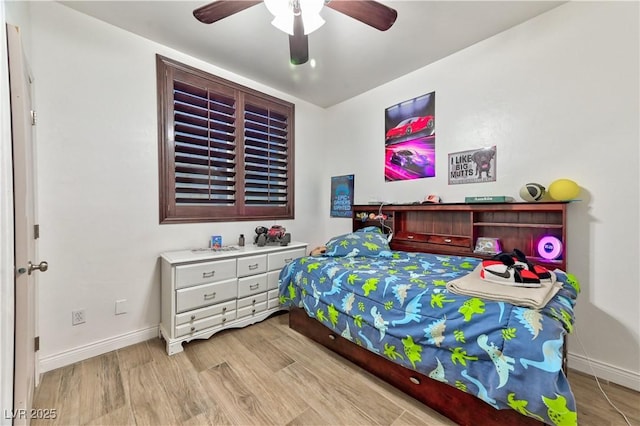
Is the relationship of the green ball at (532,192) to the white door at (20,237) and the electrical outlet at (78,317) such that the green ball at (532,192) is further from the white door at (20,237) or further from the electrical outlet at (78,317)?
the electrical outlet at (78,317)

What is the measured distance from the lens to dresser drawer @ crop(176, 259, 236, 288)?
7.04 feet

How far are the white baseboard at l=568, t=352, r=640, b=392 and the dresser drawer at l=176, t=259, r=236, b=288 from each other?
2873 millimetres

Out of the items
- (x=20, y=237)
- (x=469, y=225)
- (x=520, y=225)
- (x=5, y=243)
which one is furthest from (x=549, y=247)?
(x=20, y=237)

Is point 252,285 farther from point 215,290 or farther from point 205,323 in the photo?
point 205,323

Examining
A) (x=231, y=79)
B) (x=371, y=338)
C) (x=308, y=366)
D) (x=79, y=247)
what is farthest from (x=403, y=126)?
(x=79, y=247)

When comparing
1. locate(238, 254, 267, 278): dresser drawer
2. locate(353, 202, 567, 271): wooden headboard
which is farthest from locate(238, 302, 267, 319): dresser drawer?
locate(353, 202, 567, 271): wooden headboard

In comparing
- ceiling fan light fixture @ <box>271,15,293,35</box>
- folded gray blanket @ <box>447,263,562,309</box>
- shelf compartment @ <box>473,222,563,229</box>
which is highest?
ceiling fan light fixture @ <box>271,15,293,35</box>

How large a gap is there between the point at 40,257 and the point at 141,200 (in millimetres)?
757

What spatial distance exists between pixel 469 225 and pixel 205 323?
260 centimetres

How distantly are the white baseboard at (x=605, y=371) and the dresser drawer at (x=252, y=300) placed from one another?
8.69 feet

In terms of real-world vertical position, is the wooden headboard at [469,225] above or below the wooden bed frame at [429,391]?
above

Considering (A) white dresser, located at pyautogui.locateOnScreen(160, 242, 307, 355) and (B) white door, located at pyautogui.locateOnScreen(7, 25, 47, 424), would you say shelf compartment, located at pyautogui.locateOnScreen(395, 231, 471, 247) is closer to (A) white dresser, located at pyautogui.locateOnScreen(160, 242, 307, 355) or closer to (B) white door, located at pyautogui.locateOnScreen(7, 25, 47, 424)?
(A) white dresser, located at pyautogui.locateOnScreen(160, 242, 307, 355)

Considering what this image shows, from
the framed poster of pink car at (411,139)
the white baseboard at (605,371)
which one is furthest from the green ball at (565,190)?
the white baseboard at (605,371)

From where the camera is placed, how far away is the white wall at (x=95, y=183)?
1898mm
